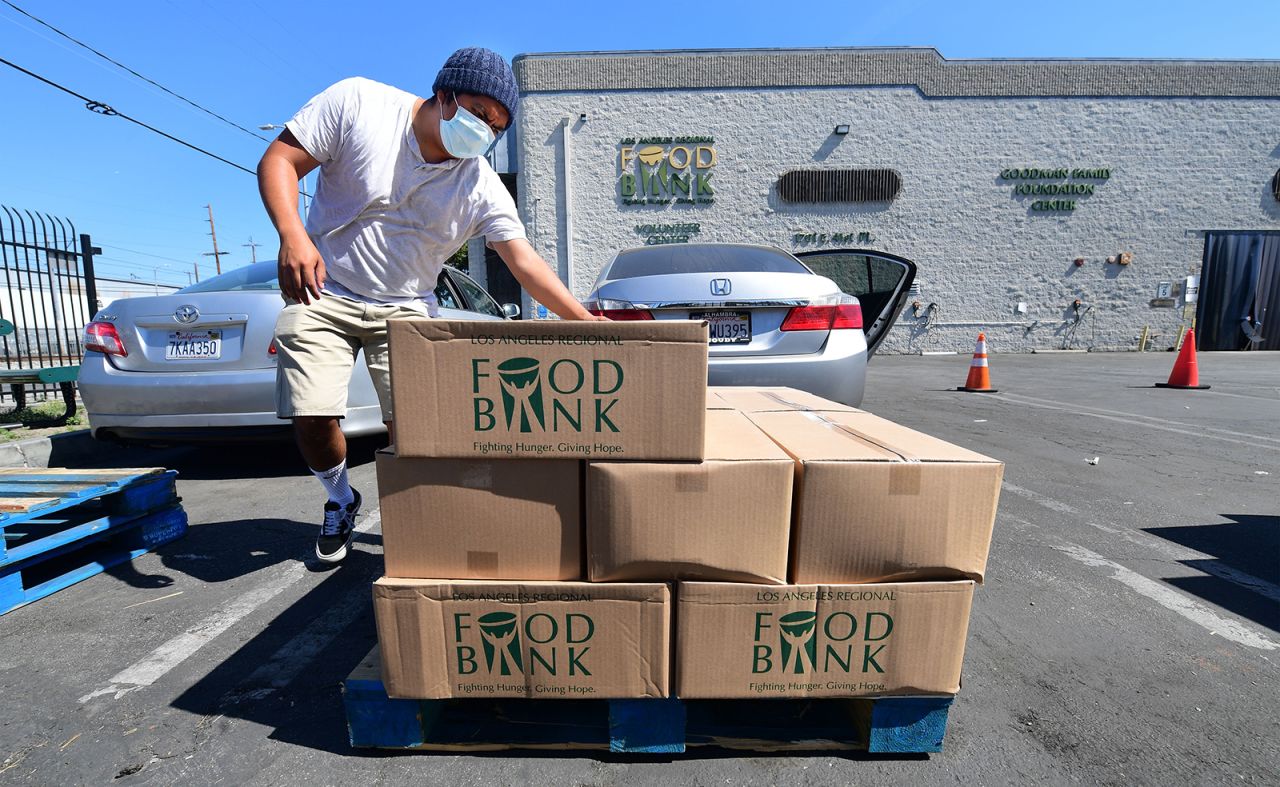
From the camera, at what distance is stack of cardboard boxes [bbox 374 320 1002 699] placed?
4.27 feet

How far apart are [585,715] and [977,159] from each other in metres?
18.7

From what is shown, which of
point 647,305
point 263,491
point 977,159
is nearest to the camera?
point 647,305

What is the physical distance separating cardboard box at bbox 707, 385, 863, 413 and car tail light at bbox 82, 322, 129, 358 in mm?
3368

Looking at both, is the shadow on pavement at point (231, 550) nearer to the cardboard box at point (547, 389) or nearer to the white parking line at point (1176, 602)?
the cardboard box at point (547, 389)

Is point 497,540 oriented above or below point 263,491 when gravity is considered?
above

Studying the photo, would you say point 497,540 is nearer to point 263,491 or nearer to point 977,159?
point 263,491

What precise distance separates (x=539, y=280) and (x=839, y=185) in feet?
53.2

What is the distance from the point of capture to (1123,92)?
1625 cm

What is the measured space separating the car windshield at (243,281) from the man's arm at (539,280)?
2.02 metres

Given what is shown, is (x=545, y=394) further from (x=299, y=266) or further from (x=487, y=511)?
(x=299, y=266)

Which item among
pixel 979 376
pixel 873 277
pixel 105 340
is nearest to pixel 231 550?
pixel 105 340

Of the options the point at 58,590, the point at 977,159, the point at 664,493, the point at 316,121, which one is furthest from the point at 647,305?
the point at 977,159

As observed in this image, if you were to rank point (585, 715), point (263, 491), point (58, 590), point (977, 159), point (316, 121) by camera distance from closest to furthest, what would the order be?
point (585, 715), point (316, 121), point (58, 590), point (263, 491), point (977, 159)

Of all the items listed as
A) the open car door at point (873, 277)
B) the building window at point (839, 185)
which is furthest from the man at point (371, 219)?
the building window at point (839, 185)
